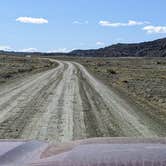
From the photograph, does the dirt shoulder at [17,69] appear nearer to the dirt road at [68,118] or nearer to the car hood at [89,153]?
the dirt road at [68,118]

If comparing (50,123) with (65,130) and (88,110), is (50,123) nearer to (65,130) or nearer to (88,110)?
(65,130)

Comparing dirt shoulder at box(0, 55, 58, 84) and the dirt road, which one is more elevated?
the dirt road

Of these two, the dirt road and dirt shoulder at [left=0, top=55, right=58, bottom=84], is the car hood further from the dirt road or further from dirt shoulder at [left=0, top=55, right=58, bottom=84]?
dirt shoulder at [left=0, top=55, right=58, bottom=84]

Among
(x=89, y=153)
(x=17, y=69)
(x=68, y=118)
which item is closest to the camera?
(x=89, y=153)

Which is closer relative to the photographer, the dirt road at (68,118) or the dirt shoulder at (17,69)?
the dirt road at (68,118)

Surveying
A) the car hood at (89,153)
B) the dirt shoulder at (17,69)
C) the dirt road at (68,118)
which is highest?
the car hood at (89,153)

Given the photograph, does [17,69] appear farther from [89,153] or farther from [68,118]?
[89,153]

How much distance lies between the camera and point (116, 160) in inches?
109

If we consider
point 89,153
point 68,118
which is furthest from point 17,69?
point 89,153

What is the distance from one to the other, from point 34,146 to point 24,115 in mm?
11823

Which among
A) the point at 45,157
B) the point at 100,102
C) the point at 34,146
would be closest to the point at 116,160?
the point at 45,157

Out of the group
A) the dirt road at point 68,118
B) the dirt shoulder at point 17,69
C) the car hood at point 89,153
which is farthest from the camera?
the dirt shoulder at point 17,69

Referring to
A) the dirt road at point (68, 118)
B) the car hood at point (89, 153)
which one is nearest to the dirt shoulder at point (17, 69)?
the dirt road at point (68, 118)

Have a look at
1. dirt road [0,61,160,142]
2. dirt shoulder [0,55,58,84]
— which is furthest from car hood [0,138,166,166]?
dirt shoulder [0,55,58,84]
